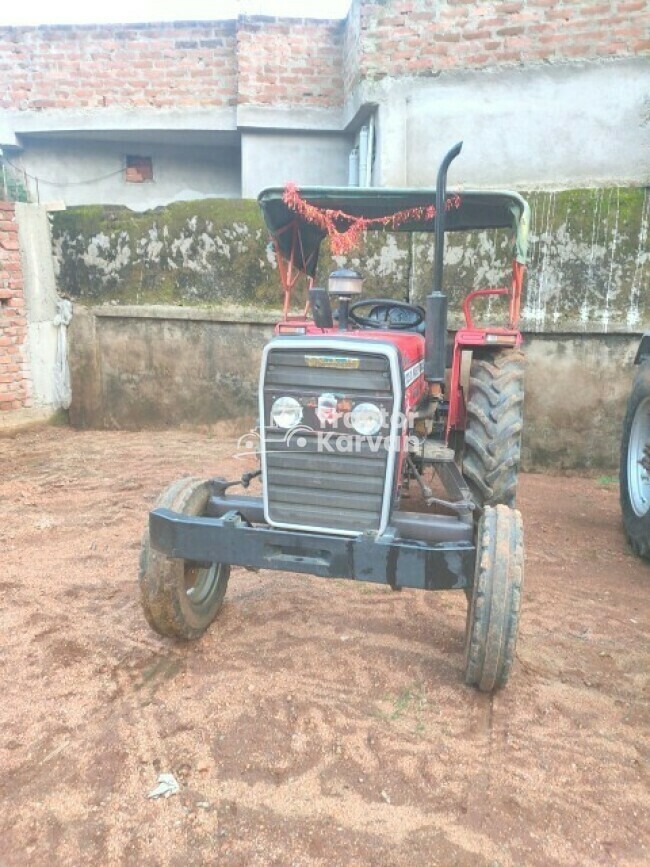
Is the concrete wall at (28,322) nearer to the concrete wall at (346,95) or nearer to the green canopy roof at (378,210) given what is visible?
the concrete wall at (346,95)

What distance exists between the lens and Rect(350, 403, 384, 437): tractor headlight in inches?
106

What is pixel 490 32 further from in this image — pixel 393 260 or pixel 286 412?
pixel 286 412

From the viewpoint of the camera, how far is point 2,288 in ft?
22.3

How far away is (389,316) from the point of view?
428 cm

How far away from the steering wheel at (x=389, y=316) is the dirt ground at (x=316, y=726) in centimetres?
160

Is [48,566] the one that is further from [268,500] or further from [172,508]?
[268,500]

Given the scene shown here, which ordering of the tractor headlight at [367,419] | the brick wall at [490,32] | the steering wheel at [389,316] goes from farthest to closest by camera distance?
the brick wall at [490,32] < the steering wheel at [389,316] < the tractor headlight at [367,419]

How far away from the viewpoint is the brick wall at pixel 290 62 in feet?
28.3

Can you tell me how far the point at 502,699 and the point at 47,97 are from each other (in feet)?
33.9

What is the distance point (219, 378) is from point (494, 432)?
4.05 meters

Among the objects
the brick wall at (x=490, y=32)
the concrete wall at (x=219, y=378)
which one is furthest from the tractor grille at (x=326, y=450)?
the brick wall at (x=490, y=32)

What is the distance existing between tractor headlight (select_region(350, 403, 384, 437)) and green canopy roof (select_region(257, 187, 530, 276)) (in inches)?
62.3

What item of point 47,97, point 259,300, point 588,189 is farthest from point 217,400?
point 47,97

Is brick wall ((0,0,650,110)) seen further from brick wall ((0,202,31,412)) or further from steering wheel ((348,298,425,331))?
steering wheel ((348,298,425,331))
